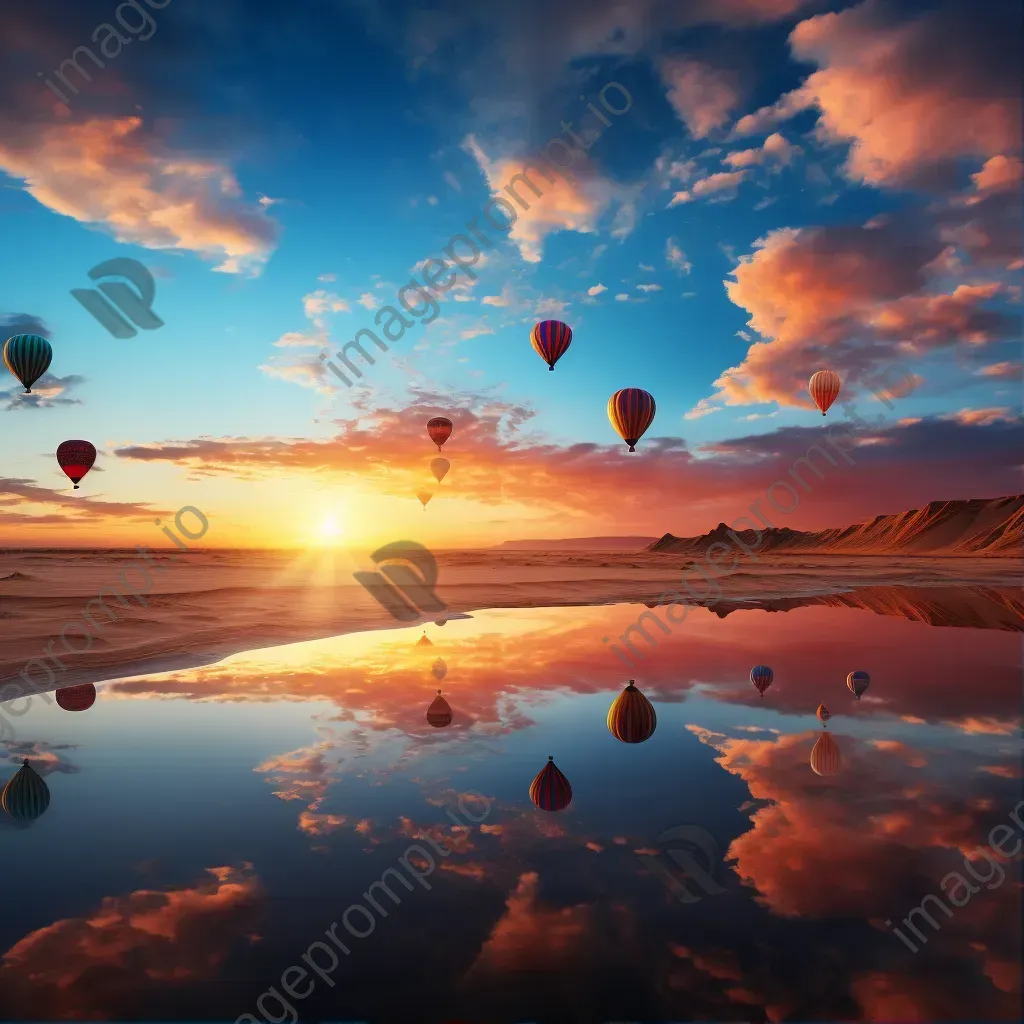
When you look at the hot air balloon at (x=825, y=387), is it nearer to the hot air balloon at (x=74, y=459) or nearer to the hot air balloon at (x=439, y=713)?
the hot air balloon at (x=439, y=713)

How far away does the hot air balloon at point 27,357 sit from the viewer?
39.8 m

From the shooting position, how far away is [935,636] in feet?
71.3

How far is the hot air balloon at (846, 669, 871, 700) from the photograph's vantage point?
13.2 meters

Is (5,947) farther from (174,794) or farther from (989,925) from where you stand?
(989,925)

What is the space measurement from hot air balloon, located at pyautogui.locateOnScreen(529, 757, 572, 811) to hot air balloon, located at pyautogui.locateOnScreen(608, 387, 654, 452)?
110 feet

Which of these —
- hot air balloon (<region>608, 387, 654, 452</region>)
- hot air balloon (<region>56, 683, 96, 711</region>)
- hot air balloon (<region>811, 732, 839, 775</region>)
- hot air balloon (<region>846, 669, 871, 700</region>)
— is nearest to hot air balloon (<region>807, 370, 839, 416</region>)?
hot air balloon (<region>608, 387, 654, 452</region>)

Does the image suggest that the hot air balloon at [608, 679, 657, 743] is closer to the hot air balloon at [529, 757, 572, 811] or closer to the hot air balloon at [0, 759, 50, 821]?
the hot air balloon at [529, 757, 572, 811]

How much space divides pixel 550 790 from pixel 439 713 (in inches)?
164

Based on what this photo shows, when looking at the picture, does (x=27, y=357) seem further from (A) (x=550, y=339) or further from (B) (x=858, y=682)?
(B) (x=858, y=682)

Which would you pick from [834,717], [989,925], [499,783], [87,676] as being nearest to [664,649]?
[834,717]

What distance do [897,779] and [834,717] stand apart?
10.7 ft

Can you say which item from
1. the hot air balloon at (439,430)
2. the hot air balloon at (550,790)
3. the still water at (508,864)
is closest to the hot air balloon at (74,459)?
the hot air balloon at (439,430)

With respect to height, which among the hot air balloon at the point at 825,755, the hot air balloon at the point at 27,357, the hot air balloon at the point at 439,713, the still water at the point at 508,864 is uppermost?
the hot air balloon at the point at 27,357

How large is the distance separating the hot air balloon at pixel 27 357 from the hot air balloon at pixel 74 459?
7.98 metres
